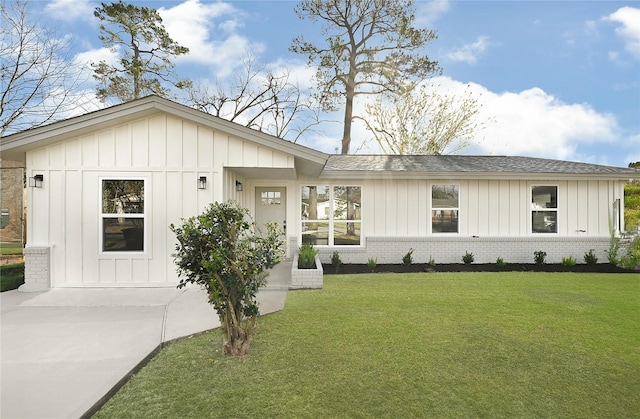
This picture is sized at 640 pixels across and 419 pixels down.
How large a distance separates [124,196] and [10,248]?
829cm

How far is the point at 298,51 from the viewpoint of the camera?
16375 mm

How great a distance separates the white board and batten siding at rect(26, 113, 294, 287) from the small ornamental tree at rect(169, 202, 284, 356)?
3.26 m

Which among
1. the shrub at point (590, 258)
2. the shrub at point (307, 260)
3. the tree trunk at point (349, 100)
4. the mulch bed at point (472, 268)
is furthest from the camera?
the tree trunk at point (349, 100)

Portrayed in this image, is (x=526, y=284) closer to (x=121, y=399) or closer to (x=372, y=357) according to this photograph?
(x=372, y=357)

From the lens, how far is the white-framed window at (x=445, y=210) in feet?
32.4

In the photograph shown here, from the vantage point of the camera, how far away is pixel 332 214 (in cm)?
989

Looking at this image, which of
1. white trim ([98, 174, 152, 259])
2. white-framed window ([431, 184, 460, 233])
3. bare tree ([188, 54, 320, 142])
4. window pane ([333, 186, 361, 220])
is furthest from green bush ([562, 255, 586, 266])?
bare tree ([188, 54, 320, 142])

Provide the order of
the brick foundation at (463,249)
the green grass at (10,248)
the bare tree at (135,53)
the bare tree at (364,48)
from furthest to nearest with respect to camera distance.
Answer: the bare tree at (364,48) → the bare tree at (135,53) → the green grass at (10,248) → the brick foundation at (463,249)

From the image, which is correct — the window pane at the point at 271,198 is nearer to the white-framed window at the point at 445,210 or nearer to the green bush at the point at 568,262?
the white-framed window at the point at 445,210

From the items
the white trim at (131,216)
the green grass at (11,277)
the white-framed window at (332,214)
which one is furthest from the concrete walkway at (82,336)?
the white-framed window at (332,214)

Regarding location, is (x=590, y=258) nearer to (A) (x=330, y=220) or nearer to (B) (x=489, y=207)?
(B) (x=489, y=207)

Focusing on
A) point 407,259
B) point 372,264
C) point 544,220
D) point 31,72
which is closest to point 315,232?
point 372,264

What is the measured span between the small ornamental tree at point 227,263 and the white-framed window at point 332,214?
20.2 ft

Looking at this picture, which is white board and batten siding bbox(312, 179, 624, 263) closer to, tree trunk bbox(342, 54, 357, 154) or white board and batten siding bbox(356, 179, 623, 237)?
white board and batten siding bbox(356, 179, 623, 237)
